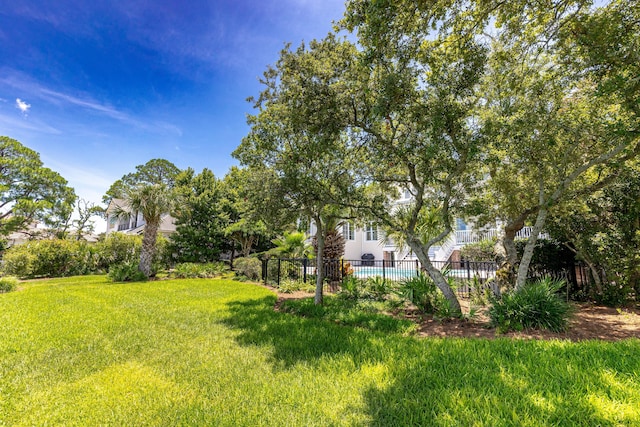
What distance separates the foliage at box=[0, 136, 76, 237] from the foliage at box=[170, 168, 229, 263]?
1332cm

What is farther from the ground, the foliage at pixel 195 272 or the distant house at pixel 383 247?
the distant house at pixel 383 247

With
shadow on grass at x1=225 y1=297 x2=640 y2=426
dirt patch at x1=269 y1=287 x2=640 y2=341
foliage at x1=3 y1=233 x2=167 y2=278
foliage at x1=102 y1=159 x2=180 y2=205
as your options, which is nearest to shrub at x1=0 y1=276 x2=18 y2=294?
foliage at x1=3 y1=233 x2=167 y2=278

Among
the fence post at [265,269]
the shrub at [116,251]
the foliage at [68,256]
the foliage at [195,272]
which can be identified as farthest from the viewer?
the shrub at [116,251]

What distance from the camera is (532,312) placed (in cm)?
591

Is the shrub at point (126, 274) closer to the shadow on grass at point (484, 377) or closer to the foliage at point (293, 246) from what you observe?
the foliage at point (293, 246)

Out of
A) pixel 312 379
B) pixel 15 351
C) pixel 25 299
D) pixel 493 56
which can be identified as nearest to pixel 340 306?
pixel 312 379

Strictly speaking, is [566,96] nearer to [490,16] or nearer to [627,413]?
[490,16]

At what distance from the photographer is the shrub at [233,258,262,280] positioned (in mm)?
15945

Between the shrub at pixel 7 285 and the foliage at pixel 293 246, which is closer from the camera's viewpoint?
the shrub at pixel 7 285

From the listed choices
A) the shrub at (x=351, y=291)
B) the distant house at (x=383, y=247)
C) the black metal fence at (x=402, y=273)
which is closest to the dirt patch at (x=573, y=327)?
the shrub at (x=351, y=291)

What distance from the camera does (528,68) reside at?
6.65 m

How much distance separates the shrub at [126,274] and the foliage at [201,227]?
671cm

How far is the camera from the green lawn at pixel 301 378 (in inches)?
111

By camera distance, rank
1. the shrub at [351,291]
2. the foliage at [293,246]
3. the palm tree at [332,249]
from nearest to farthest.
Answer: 1. the shrub at [351,291]
2. the palm tree at [332,249]
3. the foliage at [293,246]
